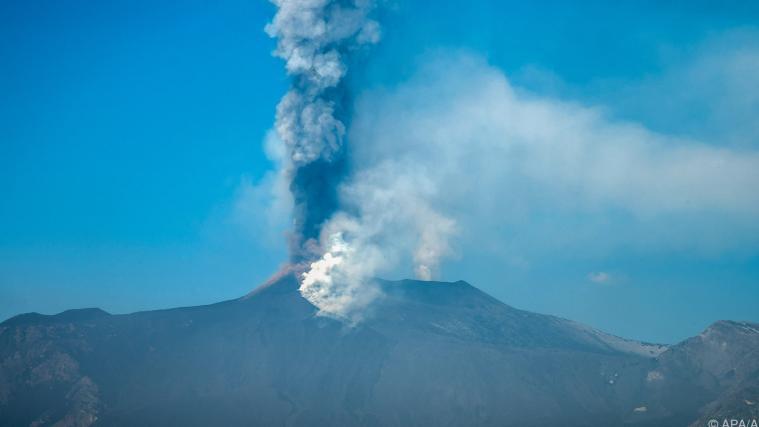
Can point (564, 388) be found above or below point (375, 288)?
below

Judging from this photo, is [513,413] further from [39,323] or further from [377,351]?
[39,323]

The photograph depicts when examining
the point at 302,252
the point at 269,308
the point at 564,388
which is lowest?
the point at 564,388

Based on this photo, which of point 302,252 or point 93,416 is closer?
point 93,416

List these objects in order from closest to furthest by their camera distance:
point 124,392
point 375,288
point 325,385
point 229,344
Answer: point 124,392, point 325,385, point 229,344, point 375,288

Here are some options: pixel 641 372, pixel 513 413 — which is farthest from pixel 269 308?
pixel 641 372

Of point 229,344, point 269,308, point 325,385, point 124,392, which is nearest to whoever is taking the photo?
point 124,392

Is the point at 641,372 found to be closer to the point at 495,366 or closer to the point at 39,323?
the point at 495,366
